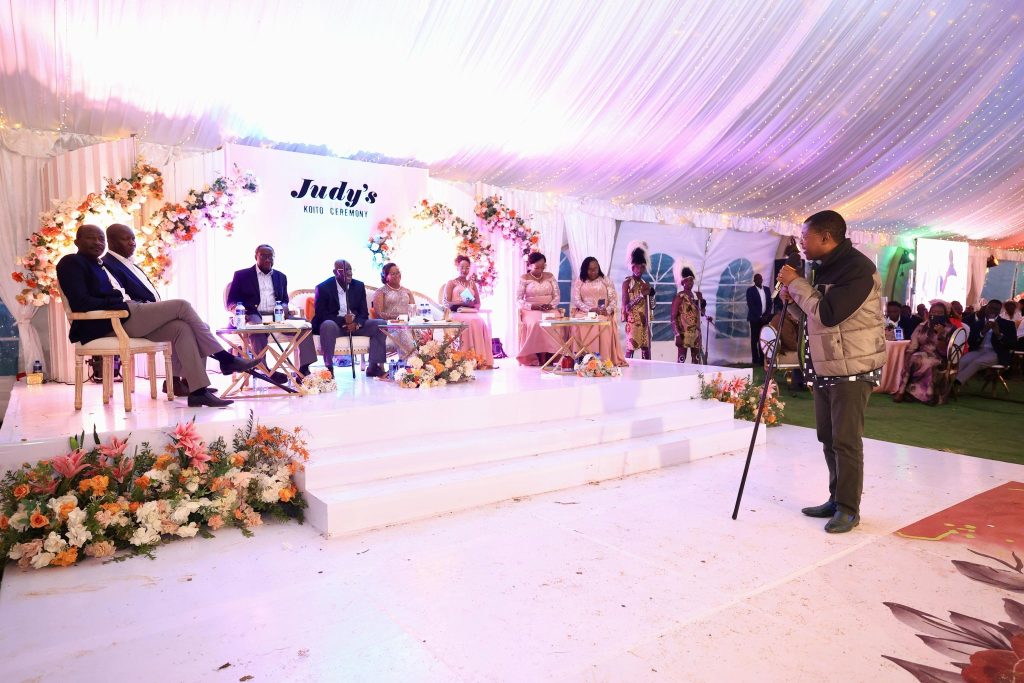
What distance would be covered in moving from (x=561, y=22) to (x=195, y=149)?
4.37 meters

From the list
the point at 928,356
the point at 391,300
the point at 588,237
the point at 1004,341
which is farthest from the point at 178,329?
the point at 1004,341

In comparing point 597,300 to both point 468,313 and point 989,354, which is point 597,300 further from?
point 989,354

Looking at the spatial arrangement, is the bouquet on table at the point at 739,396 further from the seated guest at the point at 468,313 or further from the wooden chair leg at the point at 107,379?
the wooden chair leg at the point at 107,379

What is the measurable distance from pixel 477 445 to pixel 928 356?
20.4 feet

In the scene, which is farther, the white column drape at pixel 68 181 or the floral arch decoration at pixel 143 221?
the white column drape at pixel 68 181

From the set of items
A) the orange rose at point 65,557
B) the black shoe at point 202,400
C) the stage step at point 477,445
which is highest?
the black shoe at point 202,400

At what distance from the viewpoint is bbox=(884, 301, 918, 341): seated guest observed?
8.71 metres

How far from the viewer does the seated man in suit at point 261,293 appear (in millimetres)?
6320

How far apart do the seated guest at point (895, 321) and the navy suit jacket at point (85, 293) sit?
8.74m

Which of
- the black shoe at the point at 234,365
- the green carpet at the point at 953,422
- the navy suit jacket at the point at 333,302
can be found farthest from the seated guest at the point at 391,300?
the green carpet at the point at 953,422

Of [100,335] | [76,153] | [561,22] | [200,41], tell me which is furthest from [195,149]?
[561,22]

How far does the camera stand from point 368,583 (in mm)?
2852

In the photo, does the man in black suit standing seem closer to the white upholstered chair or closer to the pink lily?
the white upholstered chair

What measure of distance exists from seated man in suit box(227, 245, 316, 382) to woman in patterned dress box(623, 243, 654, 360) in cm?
504
